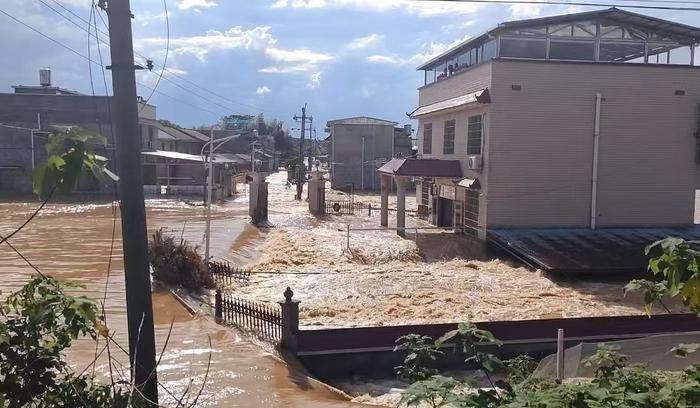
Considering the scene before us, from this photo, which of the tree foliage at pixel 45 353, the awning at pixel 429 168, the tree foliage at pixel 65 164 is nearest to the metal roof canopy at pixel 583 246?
the awning at pixel 429 168

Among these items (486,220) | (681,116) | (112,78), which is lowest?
(486,220)

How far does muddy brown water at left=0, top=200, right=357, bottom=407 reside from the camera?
10.0 meters

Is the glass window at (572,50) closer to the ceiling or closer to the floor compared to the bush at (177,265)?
closer to the ceiling

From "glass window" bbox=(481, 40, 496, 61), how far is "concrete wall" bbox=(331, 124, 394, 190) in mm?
33405

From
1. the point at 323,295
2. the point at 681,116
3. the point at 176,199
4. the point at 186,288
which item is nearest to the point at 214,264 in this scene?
the point at 186,288

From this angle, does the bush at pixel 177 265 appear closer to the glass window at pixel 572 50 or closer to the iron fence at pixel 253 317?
the iron fence at pixel 253 317

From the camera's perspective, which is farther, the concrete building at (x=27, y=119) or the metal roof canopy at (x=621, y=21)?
the concrete building at (x=27, y=119)

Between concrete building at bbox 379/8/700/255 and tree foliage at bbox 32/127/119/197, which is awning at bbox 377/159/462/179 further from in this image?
tree foliage at bbox 32/127/119/197

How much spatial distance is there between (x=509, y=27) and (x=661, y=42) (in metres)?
6.43

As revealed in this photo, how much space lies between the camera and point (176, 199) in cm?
4553

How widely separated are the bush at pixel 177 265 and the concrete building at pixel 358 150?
135 ft

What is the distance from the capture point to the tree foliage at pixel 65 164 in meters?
2.95

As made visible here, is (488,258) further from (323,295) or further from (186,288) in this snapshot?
(186,288)

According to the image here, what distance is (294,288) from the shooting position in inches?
739
